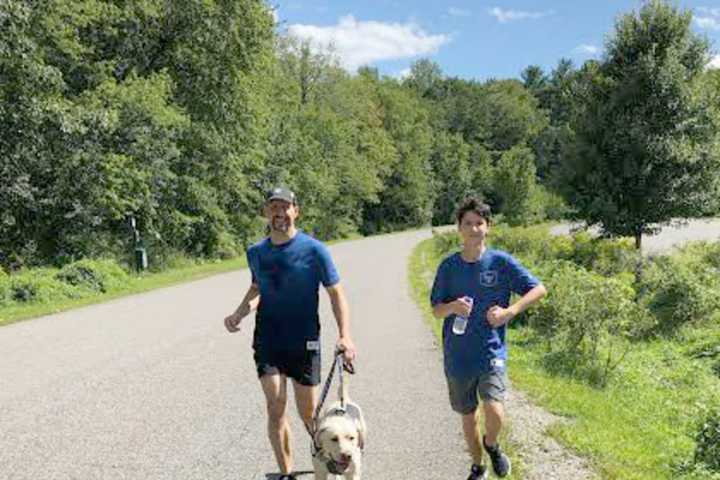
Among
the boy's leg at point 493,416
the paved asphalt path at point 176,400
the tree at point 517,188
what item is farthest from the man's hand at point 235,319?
the tree at point 517,188

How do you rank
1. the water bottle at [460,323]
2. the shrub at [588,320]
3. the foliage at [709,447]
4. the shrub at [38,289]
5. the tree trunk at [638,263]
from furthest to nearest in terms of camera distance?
the tree trunk at [638,263] < the shrub at [38,289] < the shrub at [588,320] < the foliage at [709,447] < the water bottle at [460,323]

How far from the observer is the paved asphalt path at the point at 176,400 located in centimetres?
625

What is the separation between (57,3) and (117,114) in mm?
3750

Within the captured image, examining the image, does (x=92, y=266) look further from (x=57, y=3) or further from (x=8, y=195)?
(x=57, y=3)

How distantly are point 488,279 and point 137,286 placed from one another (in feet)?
59.3

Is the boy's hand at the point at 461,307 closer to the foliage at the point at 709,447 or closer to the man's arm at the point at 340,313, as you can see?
the man's arm at the point at 340,313

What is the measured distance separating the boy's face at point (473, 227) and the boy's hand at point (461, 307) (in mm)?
419

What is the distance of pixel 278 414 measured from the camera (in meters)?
5.15

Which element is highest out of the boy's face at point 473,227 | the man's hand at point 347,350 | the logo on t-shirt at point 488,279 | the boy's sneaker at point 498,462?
the boy's face at point 473,227

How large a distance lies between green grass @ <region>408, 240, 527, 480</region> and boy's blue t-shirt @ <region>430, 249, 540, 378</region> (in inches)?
45.6

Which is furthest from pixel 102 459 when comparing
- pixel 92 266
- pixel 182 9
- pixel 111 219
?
pixel 182 9

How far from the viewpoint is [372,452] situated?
6465 mm

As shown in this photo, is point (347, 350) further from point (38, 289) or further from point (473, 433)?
point (38, 289)

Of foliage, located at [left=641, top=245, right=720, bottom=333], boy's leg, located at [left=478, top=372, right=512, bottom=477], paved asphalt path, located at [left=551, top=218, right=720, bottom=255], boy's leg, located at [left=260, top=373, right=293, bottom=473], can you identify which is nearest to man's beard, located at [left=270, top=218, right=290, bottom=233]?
boy's leg, located at [left=260, top=373, right=293, bottom=473]
